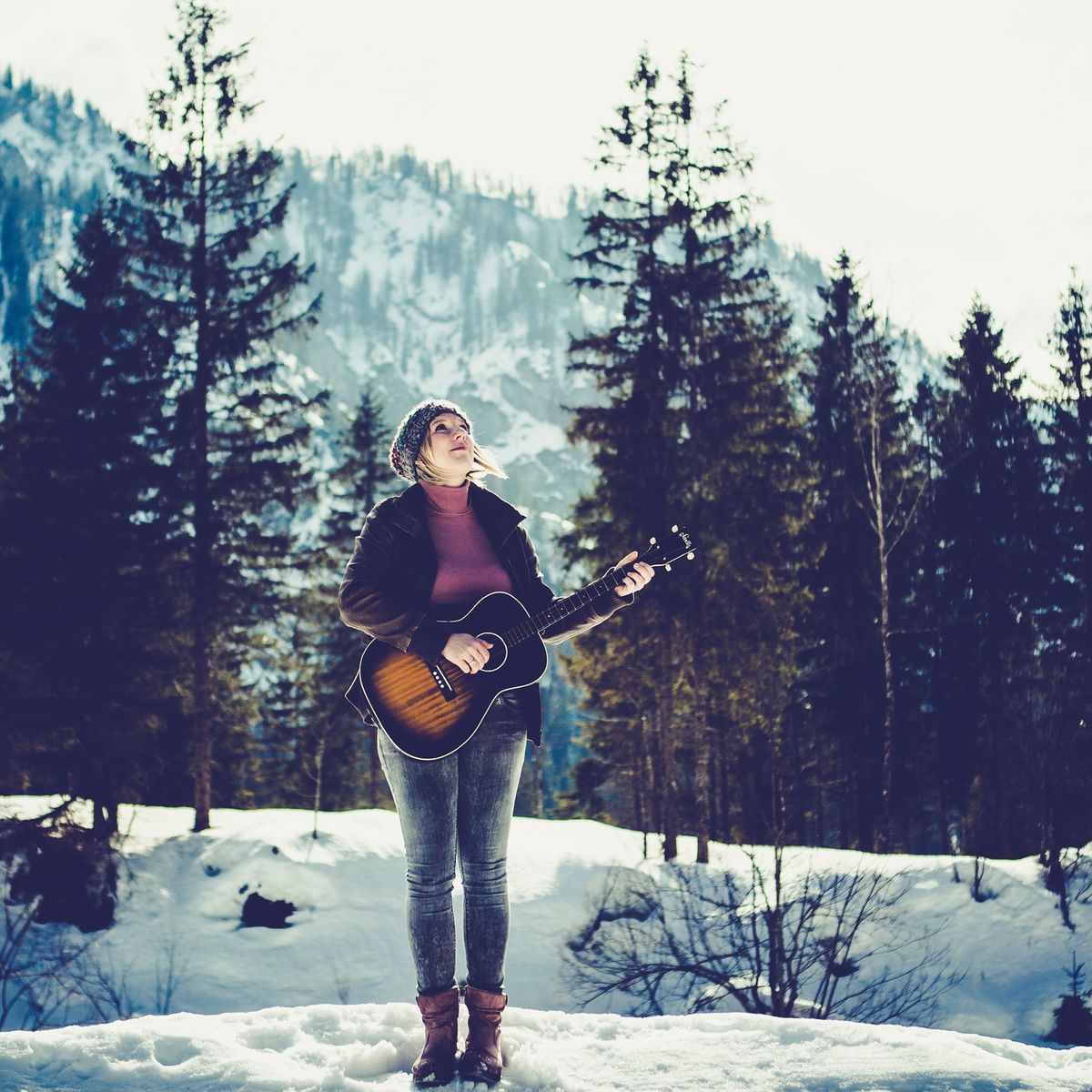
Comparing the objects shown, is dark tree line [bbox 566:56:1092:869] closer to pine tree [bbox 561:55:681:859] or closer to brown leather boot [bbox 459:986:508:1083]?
pine tree [bbox 561:55:681:859]

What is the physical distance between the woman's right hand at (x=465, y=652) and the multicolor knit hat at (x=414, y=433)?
730mm

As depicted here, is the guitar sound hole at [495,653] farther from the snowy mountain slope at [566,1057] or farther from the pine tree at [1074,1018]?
the pine tree at [1074,1018]

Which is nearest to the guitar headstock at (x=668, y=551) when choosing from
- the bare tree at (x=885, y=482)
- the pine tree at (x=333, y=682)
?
the bare tree at (x=885, y=482)

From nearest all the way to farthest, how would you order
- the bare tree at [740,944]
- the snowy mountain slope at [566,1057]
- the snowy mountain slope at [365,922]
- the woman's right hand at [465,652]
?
the snowy mountain slope at [566,1057] → the woman's right hand at [465,652] → the bare tree at [740,944] → the snowy mountain slope at [365,922]

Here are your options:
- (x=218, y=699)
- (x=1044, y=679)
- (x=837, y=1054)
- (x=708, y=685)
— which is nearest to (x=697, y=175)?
(x=708, y=685)

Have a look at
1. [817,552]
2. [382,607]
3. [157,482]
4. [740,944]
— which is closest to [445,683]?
[382,607]

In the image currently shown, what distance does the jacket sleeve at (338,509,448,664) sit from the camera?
3.07 meters

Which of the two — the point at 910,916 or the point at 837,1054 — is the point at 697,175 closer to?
the point at 910,916

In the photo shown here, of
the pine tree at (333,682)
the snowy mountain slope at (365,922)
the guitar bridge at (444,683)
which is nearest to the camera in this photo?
the guitar bridge at (444,683)

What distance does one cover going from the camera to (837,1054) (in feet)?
9.70

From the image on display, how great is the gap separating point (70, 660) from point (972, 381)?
19443mm

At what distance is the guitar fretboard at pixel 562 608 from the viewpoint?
319cm

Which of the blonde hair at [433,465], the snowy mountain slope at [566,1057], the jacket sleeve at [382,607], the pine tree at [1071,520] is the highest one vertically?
the pine tree at [1071,520]

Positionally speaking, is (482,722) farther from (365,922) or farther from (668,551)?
(365,922)
